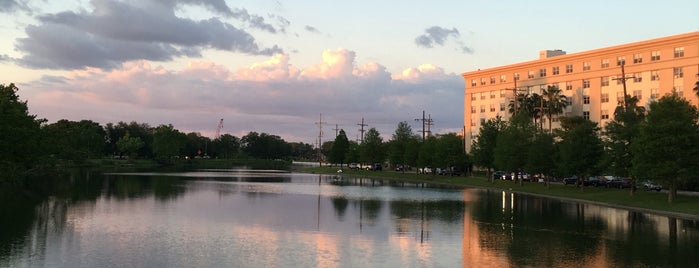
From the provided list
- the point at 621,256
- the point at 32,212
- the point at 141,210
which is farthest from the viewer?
the point at 141,210

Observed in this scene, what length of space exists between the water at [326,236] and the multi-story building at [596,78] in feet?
175

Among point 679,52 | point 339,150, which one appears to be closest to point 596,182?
point 679,52

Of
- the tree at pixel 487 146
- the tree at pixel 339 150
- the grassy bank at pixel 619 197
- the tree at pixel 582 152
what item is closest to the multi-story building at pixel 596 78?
the tree at pixel 487 146

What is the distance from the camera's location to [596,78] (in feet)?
389

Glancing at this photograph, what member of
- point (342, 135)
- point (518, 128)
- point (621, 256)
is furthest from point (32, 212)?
point (342, 135)

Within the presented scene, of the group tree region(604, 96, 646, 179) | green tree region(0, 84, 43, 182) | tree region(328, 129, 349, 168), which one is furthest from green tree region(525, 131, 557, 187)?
tree region(328, 129, 349, 168)

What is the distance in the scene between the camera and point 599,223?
135 feet

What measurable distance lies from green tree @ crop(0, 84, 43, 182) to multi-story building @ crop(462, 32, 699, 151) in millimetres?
72648

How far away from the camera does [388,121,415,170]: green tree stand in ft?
468

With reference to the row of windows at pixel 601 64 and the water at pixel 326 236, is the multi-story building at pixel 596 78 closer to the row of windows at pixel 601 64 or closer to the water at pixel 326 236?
the row of windows at pixel 601 64

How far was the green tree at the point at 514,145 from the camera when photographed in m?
88.1

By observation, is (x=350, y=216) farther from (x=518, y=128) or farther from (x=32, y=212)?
(x=518, y=128)

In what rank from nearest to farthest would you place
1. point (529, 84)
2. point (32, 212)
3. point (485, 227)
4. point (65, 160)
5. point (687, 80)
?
point (485, 227) → point (32, 212) → point (687, 80) → point (529, 84) → point (65, 160)

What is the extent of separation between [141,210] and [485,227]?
23431 mm
